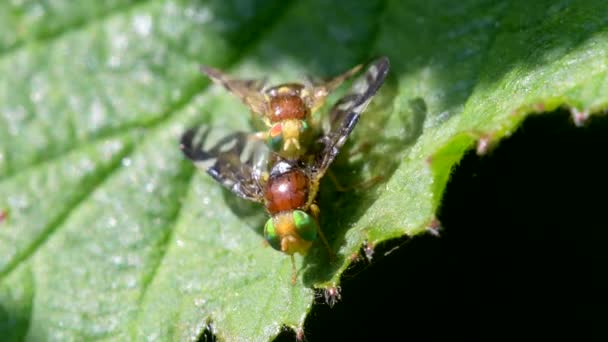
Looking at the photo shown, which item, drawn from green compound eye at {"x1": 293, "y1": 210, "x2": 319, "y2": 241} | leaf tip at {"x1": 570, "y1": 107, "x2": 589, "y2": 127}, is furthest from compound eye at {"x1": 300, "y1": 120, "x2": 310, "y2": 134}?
leaf tip at {"x1": 570, "y1": 107, "x2": 589, "y2": 127}

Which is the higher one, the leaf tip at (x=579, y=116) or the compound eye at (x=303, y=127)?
the leaf tip at (x=579, y=116)

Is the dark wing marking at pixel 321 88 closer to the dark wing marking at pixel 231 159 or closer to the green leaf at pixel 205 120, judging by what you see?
the green leaf at pixel 205 120

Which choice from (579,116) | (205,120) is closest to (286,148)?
(205,120)

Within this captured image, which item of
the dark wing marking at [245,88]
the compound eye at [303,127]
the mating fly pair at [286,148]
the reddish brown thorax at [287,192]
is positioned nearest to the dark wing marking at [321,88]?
the mating fly pair at [286,148]

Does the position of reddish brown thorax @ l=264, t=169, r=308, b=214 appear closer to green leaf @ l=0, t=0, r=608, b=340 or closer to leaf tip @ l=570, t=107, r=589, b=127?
green leaf @ l=0, t=0, r=608, b=340

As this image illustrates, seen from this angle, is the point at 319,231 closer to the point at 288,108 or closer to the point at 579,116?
the point at 288,108

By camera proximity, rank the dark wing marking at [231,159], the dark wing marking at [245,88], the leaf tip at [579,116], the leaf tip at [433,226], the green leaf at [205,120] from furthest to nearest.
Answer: the dark wing marking at [245,88], the dark wing marking at [231,159], the green leaf at [205,120], the leaf tip at [433,226], the leaf tip at [579,116]

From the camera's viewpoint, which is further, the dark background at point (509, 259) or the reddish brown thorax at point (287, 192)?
the dark background at point (509, 259)
